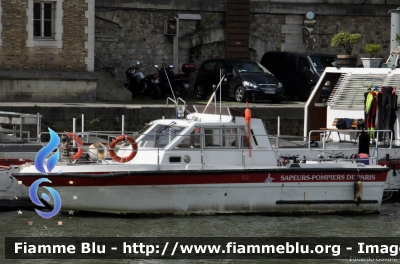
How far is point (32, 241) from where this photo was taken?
1406 centimetres

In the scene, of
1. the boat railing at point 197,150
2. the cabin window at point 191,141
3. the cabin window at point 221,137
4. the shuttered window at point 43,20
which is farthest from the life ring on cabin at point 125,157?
the shuttered window at point 43,20

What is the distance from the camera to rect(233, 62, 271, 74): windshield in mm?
26953

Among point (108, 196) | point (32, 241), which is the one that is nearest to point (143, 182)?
point (108, 196)

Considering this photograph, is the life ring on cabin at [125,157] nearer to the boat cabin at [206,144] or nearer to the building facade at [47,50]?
the boat cabin at [206,144]

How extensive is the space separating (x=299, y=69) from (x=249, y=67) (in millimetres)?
1769

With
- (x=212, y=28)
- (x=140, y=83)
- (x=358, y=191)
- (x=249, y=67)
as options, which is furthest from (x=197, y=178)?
(x=212, y=28)

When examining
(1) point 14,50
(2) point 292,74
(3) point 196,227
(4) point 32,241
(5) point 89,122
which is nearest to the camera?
(4) point 32,241

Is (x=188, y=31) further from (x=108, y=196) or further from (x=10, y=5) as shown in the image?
(x=108, y=196)

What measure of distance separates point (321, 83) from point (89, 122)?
594cm

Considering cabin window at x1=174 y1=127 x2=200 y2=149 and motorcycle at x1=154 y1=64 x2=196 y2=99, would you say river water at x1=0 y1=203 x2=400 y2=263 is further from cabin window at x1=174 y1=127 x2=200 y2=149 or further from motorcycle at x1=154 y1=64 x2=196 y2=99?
motorcycle at x1=154 y1=64 x2=196 y2=99

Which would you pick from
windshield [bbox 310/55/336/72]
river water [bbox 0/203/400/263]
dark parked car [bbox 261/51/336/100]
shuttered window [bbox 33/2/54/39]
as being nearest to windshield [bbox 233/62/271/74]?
dark parked car [bbox 261/51/336/100]

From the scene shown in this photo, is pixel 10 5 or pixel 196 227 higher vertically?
pixel 10 5

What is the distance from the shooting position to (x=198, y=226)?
1512 centimetres

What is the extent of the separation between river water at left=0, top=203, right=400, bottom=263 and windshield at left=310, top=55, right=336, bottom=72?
11.8 meters
